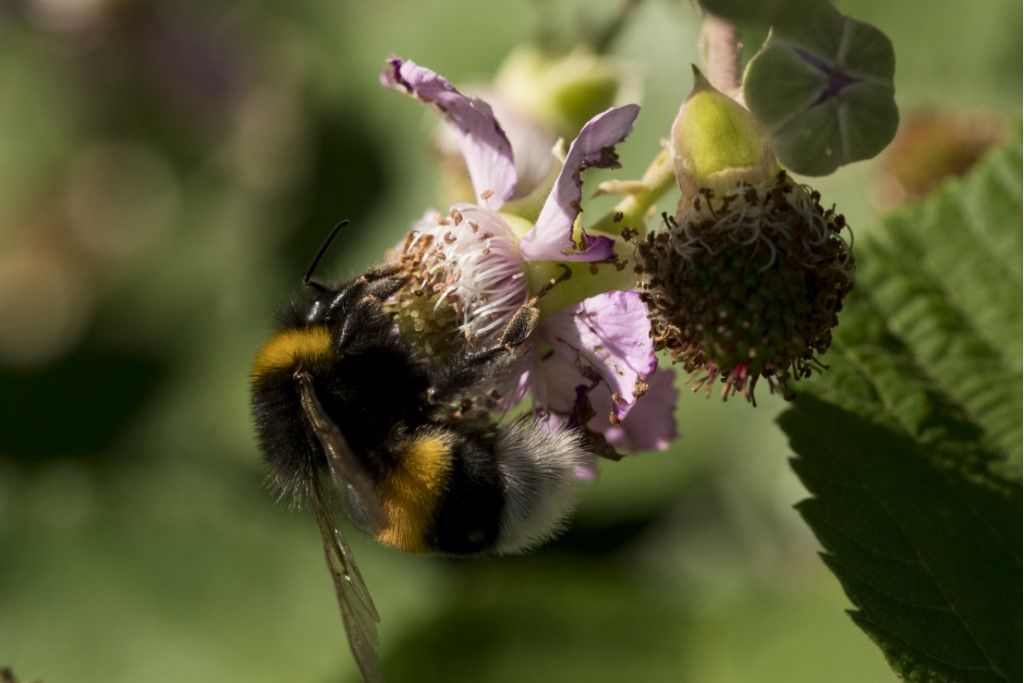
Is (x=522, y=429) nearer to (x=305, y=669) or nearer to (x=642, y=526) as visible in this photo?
(x=305, y=669)

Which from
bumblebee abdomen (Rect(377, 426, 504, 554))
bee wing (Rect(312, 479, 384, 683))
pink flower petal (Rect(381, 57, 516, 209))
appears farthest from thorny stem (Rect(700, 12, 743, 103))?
bee wing (Rect(312, 479, 384, 683))

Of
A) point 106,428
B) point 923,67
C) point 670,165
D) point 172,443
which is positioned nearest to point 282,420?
point 670,165

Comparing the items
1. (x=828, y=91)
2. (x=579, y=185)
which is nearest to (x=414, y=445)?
(x=579, y=185)

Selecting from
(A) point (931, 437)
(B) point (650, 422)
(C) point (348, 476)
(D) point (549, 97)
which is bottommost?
(C) point (348, 476)

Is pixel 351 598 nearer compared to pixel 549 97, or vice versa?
pixel 351 598

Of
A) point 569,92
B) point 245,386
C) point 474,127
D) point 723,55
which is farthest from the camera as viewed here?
point 245,386

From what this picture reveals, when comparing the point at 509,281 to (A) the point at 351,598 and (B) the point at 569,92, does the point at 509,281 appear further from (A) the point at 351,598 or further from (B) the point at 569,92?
(B) the point at 569,92

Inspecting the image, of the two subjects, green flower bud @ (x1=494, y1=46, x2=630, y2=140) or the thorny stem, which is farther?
green flower bud @ (x1=494, y1=46, x2=630, y2=140)

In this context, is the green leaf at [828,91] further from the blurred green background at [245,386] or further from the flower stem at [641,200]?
the blurred green background at [245,386]

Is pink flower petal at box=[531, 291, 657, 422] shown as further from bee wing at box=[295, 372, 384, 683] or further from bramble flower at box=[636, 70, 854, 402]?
bee wing at box=[295, 372, 384, 683]
